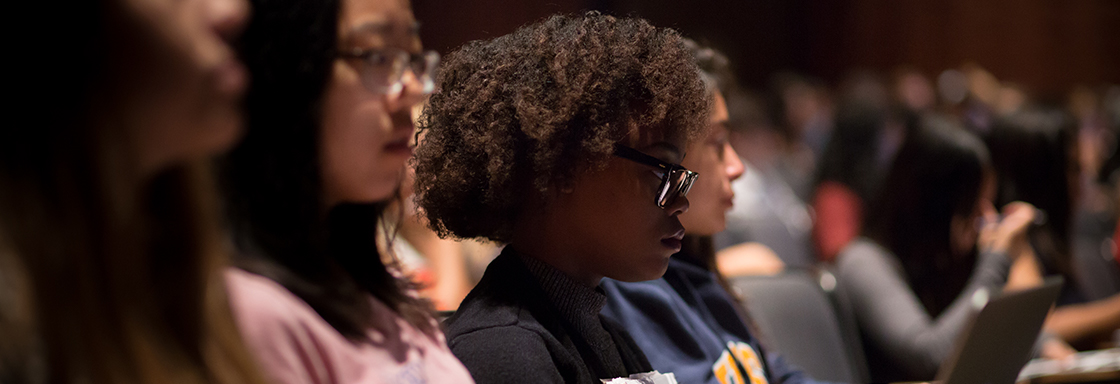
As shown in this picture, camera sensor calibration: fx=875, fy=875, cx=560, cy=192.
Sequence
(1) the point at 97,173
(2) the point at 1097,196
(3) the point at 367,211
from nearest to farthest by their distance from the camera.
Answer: (1) the point at 97,173 < (3) the point at 367,211 < (2) the point at 1097,196

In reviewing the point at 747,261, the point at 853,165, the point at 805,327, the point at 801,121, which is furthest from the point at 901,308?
the point at 801,121

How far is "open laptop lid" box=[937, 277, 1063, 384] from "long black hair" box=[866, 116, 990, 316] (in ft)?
2.69

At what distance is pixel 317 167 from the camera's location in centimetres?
85

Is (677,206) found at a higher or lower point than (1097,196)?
higher

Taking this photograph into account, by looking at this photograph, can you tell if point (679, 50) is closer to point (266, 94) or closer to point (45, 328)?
point (266, 94)

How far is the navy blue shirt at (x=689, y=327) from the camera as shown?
148cm

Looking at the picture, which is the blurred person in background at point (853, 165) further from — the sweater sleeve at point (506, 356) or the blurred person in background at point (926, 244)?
the sweater sleeve at point (506, 356)

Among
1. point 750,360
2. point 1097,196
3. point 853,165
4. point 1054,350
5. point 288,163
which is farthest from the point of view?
point 853,165

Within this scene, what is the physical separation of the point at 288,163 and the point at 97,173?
0.87 ft

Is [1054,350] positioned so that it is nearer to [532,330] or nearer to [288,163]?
[532,330]

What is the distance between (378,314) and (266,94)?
0.27 metres

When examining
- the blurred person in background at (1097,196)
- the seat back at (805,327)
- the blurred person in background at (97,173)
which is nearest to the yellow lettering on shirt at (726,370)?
the seat back at (805,327)

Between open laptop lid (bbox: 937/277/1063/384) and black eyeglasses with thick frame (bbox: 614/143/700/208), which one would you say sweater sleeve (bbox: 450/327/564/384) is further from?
open laptop lid (bbox: 937/277/1063/384)

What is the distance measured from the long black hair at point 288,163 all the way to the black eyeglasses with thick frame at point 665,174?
0.48 metres
